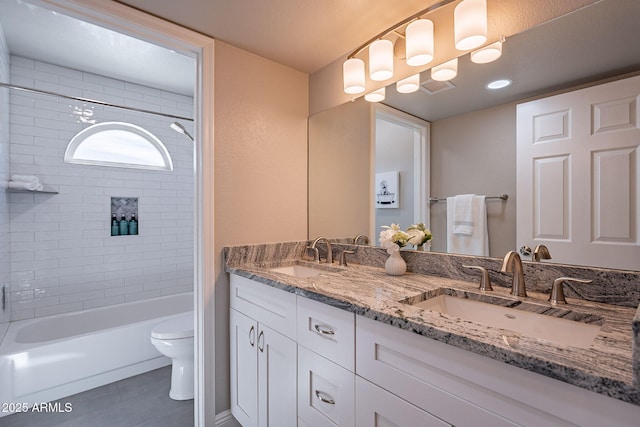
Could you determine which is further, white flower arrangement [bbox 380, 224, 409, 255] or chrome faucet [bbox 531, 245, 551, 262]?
white flower arrangement [bbox 380, 224, 409, 255]

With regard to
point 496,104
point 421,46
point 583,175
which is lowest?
point 583,175

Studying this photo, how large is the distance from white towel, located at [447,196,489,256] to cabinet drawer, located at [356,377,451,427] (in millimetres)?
754

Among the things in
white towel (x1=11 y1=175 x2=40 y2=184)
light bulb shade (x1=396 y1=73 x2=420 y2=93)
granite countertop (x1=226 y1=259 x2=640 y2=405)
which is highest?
light bulb shade (x1=396 y1=73 x2=420 y2=93)

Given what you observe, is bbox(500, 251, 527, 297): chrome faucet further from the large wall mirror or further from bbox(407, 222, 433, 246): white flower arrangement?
bbox(407, 222, 433, 246): white flower arrangement

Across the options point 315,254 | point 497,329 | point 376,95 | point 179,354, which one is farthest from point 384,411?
point 179,354

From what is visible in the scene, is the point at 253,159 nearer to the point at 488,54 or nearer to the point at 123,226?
the point at 488,54

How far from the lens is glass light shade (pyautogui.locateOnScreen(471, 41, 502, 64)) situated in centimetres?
128

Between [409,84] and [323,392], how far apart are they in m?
1.47

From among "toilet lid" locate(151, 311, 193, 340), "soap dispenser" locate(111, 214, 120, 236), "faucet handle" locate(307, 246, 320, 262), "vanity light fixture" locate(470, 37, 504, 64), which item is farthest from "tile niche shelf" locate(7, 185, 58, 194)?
"vanity light fixture" locate(470, 37, 504, 64)

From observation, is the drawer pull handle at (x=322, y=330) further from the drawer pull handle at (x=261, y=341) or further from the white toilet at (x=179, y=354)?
the white toilet at (x=179, y=354)

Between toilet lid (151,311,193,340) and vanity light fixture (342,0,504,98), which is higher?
vanity light fixture (342,0,504,98)

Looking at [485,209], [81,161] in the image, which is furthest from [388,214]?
[81,161]

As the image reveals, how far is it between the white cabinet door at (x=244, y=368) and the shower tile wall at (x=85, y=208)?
184cm

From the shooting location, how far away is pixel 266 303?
4.90ft
